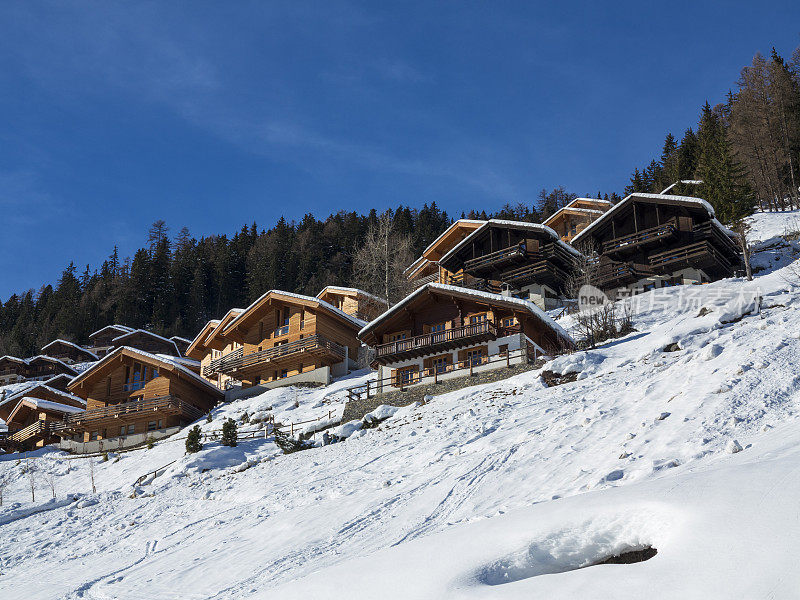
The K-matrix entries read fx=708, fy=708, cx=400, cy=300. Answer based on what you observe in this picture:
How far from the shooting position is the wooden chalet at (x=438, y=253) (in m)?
58.6

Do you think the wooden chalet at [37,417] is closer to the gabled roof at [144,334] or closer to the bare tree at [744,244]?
the gabled roof at [144,334]

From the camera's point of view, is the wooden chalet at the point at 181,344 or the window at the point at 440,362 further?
the wooden chalet at the point at 181,344

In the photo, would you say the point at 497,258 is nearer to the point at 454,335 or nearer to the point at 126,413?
the point at 454,335

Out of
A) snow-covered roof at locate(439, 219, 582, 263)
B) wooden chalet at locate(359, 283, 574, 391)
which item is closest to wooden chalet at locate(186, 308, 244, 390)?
wooden chalet at locate(359, 283, 574, 391)

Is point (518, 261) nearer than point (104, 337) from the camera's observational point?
Yes

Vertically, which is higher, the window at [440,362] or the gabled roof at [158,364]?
the gabled roof at [158,364]

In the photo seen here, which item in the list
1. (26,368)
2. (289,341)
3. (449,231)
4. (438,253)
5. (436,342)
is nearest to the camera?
(436,342)

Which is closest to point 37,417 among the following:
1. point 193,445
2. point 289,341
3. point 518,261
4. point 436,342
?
point 289,341

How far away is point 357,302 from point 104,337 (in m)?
47.7

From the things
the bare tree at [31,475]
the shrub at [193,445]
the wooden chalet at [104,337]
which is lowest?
the bare tree at [31,475]

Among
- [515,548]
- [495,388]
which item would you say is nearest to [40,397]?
[495,388]

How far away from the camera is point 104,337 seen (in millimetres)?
88562

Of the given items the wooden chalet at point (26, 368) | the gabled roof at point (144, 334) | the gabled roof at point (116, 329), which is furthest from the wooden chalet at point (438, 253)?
the wooden chalet at point (26, 368)

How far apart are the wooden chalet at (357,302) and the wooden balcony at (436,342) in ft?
49.1
